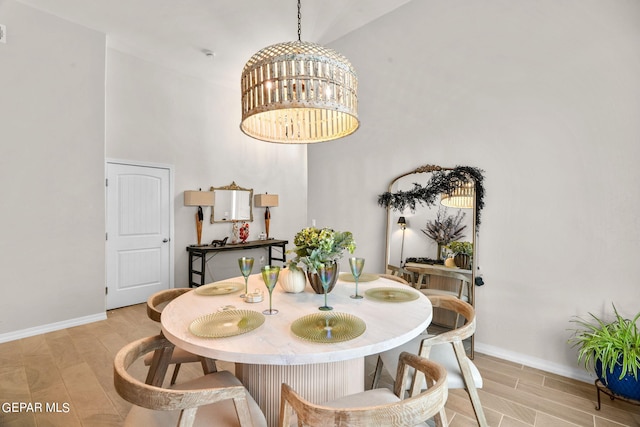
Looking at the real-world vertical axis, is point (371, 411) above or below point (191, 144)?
below

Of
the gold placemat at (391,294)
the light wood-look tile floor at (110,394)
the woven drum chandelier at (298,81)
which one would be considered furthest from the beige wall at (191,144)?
the gold placemat at (391,294)

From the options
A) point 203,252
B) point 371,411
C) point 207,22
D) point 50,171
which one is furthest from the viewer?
point 203,252

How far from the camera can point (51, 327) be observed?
10.9 feet

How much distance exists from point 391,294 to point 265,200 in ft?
12.9

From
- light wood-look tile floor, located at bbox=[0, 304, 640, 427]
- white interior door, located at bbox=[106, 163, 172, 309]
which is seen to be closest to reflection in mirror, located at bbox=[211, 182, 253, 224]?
white interior door, located at bbox=[106, 163, 172, 309]

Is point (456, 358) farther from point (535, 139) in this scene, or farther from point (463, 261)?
point (535, 139)

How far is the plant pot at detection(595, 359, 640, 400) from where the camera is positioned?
6.18ft

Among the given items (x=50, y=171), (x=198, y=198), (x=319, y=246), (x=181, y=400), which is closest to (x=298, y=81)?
(x=319, y=246)

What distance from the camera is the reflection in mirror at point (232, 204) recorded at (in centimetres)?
509

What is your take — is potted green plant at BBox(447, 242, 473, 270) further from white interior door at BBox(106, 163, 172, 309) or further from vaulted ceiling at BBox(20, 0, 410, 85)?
white interior door at BBox(106, 163, 172, 309)

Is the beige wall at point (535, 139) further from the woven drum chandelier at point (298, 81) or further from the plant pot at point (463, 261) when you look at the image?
the woven drum chandelier at point (298, 81)

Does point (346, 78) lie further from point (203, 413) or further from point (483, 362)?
point (483, 362)

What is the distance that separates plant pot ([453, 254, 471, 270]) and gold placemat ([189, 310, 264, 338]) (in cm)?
213

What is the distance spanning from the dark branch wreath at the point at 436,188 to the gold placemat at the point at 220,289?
1.97m
